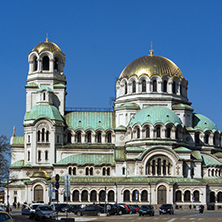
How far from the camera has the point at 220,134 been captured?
333ft

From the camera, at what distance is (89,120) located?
325 feet

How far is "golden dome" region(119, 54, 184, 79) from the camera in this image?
9819cm

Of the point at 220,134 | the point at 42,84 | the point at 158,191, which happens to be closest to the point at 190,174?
the point at 158,191

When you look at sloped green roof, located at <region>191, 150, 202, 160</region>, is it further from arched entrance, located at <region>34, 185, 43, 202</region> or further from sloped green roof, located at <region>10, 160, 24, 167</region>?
sloped green roof, located at <region>10, 160, 24, 167</region>

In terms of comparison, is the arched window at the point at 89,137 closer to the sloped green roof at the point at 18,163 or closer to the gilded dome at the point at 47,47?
the sloped green roof at the point at 18,163

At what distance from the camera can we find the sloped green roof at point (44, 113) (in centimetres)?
9325

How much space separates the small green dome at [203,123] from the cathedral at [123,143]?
18 cm

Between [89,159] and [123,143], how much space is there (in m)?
7.11

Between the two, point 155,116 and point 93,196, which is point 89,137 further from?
point 155,116

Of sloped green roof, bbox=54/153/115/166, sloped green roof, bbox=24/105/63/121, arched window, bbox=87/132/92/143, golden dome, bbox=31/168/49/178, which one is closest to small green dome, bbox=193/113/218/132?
sloped green roof, bbox=54/153/115/166

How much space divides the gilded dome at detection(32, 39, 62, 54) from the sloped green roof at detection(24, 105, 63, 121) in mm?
10970

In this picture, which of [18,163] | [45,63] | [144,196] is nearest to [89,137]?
[18,163]

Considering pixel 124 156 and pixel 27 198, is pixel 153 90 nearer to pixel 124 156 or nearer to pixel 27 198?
pixel 124 156

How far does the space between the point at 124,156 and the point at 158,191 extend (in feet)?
28.6
